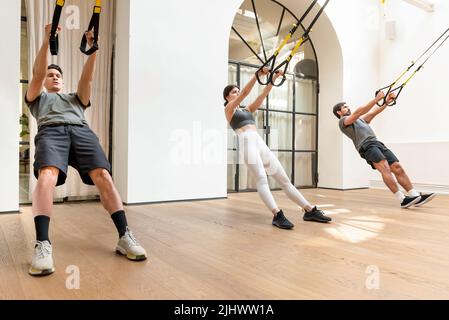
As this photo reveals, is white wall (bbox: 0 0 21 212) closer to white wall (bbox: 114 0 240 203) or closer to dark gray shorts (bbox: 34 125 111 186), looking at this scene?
white wall (bbox: 114 0 240 203)

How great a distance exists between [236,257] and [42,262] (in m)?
0.99

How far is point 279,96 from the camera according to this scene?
594 cm

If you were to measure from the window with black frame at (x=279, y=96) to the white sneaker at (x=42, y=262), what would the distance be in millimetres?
3705

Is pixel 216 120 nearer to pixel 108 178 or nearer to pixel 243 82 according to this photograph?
pixel 243 82

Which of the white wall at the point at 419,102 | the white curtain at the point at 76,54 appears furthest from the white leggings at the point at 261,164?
the white wall at the point at 419,102

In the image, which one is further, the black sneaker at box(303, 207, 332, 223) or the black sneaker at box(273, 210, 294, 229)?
the black sneaker at box(303, 207, 332, 223)

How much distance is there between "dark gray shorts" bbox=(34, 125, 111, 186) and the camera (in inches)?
72.1

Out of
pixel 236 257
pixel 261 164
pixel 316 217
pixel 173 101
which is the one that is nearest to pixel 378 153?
pixel 316 217

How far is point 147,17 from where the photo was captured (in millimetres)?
4027

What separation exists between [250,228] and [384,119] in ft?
15.5

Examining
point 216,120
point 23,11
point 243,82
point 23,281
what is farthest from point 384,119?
point 23,281

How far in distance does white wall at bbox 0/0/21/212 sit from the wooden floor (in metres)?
0.28

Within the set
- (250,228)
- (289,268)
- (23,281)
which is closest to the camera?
(23,281)

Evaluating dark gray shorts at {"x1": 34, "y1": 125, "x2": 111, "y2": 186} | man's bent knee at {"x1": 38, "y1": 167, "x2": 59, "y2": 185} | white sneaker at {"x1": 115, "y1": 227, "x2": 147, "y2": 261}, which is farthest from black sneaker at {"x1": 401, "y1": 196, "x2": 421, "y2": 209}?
man's bent knee at {"x1": 38, "y1": 167, "x2": 59, "y2": 185}
